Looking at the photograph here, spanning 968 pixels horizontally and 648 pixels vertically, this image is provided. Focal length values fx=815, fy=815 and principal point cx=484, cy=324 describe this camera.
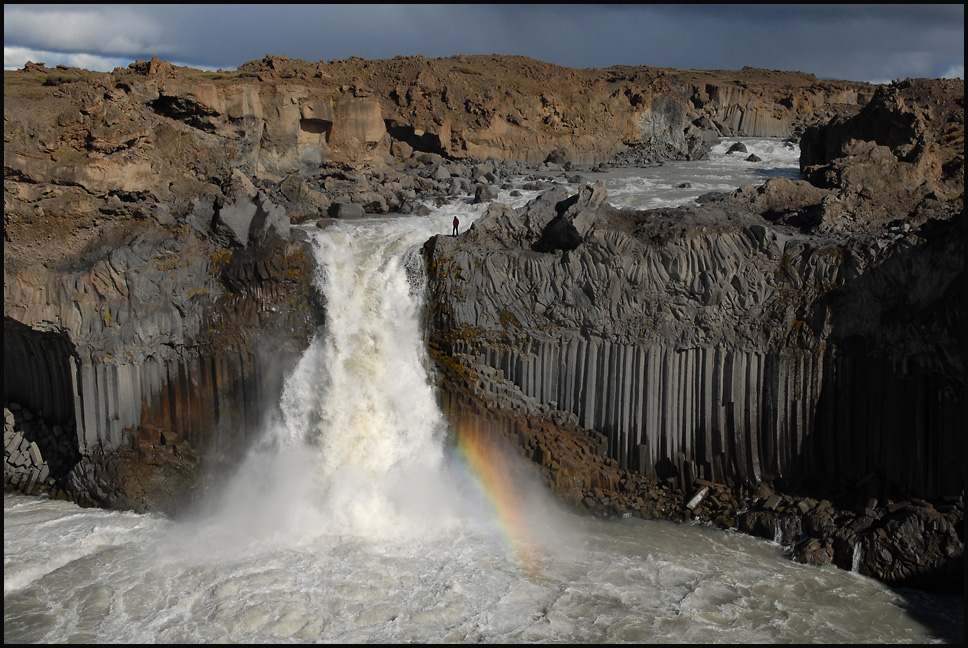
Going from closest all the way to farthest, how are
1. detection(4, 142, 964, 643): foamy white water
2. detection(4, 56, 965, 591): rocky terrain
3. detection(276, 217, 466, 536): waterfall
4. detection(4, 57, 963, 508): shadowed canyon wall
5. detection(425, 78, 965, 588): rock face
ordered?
detection(4, 142, 964, 643): foamy white water → detection(425, 78, 965, 588): rock face → detection(4, 56, 965, 591): rocky terrain → detection(4, 57, 963, 508): shadowed canyon wall → detection(276, 217, 466, 536): waterfall

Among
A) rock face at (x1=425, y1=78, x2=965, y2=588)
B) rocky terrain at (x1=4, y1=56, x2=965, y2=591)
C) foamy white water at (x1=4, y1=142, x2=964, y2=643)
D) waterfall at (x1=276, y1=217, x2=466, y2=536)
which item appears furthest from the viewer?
waterfall at (x1=276, y1=217, x2=466, y2=536)

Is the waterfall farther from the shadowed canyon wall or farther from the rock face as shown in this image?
the rock face

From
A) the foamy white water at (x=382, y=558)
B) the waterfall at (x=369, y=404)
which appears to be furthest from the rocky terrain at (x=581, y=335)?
the foamy white water at (x=382, y=558)

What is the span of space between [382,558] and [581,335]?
7.73 m

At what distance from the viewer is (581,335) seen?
70.8ft

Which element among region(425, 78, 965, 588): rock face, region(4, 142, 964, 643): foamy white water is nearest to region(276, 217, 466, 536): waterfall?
region(4, 142, 964, 643): foamy white water

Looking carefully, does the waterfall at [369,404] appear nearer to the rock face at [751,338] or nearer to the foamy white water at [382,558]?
the foamy white water at [382,558]

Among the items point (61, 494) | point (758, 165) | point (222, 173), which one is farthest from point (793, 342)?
point (758, 165)

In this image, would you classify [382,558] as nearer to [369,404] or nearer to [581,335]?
[369,404]

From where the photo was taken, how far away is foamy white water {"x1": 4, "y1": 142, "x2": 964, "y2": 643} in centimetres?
1569

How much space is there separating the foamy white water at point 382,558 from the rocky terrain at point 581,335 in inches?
32.3

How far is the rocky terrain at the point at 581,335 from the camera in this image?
18641 mm

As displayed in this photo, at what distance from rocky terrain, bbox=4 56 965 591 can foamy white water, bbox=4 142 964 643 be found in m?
0.82

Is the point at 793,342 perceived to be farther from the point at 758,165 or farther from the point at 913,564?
the point at 758,165
